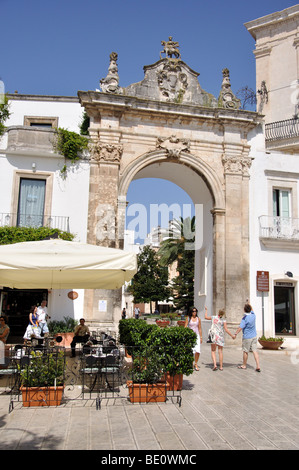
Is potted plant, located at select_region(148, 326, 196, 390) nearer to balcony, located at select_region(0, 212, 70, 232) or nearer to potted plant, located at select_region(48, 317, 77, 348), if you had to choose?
potted plant, located at select_region(48, 317, 77, 348)

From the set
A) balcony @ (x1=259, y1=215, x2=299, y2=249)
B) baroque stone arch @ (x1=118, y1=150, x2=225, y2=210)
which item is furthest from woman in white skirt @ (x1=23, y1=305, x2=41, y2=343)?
balcony @ (x1=259, y1=215, x2=299, y2=249)

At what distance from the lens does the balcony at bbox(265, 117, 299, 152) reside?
1912 cm

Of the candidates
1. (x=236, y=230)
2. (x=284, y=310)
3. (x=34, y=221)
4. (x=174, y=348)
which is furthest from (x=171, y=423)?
(x=284, y=310)

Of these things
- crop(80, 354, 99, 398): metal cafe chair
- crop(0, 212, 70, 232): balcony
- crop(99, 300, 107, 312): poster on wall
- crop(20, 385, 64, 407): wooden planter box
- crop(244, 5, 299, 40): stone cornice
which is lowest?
→ crop(20, 385, 64, 407): wooden planter box

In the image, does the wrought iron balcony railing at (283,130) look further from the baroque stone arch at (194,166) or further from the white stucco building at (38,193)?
the white stucco building at (38,193)

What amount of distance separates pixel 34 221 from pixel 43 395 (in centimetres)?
993

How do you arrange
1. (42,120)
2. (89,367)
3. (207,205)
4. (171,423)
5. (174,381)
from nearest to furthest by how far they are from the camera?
(171,423), (89,367), (174,381), (207,205), (42,120)

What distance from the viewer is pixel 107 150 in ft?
54.1

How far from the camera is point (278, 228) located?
17500mm

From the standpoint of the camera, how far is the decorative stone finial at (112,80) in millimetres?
16766

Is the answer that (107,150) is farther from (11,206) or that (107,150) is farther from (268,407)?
(268,407)

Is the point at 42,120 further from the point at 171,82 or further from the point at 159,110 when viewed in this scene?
the point at 171,82

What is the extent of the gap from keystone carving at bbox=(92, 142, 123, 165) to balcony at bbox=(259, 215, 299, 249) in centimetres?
650
